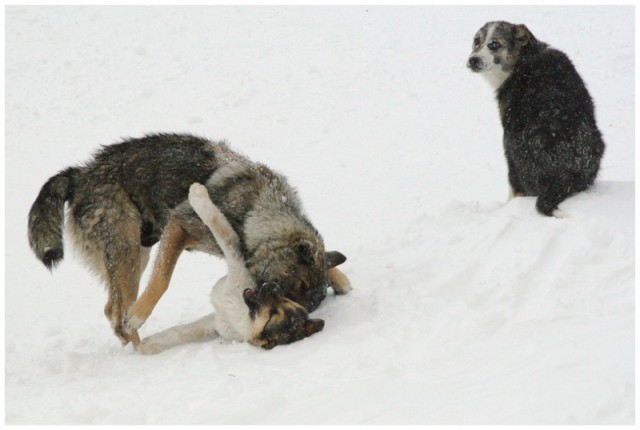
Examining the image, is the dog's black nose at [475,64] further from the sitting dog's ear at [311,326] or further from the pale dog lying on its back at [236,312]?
the sitting dog's ear at [311,326]

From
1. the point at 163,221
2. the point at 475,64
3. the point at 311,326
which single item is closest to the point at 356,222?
the point at 475,64

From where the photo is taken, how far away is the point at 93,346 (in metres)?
6.20

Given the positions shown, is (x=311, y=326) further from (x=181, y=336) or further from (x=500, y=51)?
(x=500, y=51)

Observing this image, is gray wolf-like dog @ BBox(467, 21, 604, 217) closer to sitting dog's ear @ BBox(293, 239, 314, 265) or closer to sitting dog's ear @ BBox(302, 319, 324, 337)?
sitting dog's ear @ BBox(293, 239, 314, 265)

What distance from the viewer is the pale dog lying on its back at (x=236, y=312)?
521 cm

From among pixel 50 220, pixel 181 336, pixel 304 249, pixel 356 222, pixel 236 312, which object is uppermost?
pixel 50 220

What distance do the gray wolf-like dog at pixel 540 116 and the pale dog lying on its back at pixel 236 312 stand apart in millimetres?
2597

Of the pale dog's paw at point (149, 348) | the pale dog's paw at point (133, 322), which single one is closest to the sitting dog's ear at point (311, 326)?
the pale dog's paw at point (149, 348)

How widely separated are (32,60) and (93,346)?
9374mm

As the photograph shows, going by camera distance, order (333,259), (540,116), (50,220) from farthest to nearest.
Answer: (540,116) → (333,259) → (50,220)

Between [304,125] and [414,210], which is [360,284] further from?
[304,125]

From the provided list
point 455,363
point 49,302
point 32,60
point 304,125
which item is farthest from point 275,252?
point 32,60

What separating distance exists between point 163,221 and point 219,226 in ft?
2.44

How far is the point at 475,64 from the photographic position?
302 inches
